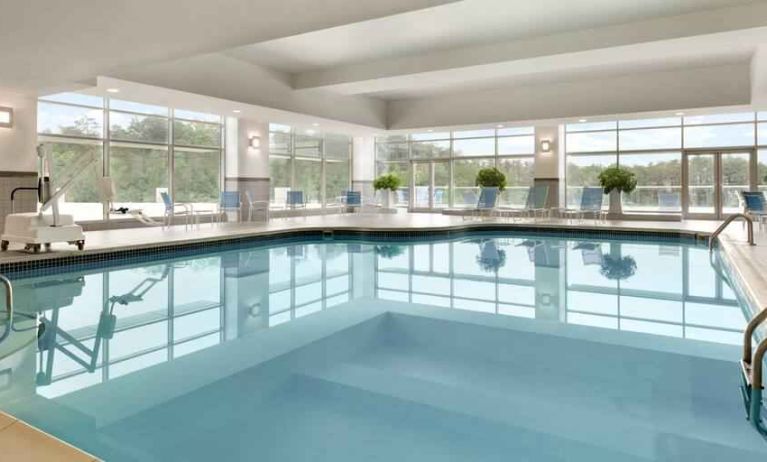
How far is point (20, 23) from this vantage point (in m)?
4.65

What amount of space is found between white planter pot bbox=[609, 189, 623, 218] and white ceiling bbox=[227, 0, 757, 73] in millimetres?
6821

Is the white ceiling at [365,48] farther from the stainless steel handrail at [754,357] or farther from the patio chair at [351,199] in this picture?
the stainless steel handrail at [754,357]

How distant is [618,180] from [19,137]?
11.1 metres

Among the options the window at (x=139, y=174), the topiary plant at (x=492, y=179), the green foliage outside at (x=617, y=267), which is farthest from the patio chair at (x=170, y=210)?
the green foliage outside at (x=617, y=267)

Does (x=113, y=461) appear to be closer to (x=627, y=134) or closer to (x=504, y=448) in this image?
(x=504, y=448)

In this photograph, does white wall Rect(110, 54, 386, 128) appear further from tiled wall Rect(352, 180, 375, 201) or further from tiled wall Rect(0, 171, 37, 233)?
tiled wall Rect(352, 180, 375, 201)

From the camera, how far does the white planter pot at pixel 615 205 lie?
13134mm

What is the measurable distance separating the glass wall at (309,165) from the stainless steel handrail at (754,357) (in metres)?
11.7

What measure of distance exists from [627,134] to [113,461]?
1357 cm

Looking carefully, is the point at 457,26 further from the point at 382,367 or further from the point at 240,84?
the point at 382,367

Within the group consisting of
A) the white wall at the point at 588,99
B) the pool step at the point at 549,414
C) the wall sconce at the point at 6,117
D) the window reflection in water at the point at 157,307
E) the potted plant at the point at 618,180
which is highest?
the white wall at the point at 588,99

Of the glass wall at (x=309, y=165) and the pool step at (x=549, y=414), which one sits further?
the glass wall at (x=309, y=165)

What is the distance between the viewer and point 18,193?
798 cm

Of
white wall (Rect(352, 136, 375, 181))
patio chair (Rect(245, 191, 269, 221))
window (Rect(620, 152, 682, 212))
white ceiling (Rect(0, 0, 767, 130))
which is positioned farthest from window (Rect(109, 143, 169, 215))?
window (Rect(620, 152, 682, 212))
